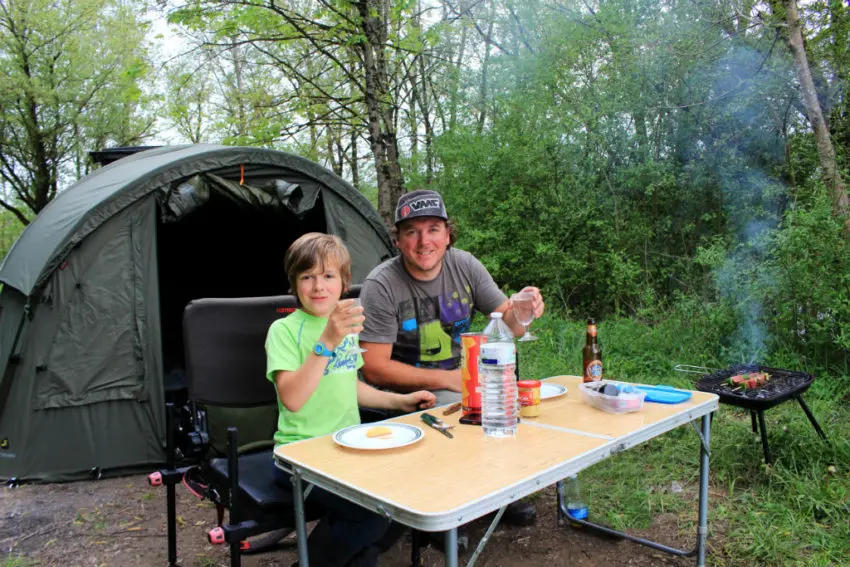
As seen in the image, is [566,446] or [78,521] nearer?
[566,446]

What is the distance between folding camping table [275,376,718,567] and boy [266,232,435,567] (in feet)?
0.86

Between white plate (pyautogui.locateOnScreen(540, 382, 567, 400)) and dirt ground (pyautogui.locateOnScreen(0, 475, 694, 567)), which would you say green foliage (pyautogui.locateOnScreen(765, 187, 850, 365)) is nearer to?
dirt ground (pyautogui.locateOnScreen(0, 475, 694, 567))

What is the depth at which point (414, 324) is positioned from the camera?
284 centimetres

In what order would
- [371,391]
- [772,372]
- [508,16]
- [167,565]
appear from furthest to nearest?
1. [508,16]
2. [772,372]
3. [167,565]
4. [371,391]

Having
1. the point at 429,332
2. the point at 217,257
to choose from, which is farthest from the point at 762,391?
the point at 217,257

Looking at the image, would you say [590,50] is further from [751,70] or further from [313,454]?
[313,454]

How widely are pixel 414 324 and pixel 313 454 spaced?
124 cm

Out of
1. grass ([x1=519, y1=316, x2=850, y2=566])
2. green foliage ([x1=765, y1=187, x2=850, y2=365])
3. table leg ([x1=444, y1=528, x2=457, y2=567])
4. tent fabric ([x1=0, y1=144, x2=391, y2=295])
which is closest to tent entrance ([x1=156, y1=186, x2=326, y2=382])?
tent fabric ([x1=0, y1=144, x2=391, y2=295])

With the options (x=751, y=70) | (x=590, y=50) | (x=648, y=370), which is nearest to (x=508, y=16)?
(x=590, y=50)

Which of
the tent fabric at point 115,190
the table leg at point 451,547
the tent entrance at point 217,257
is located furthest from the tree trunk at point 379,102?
the table leg at point 451,547

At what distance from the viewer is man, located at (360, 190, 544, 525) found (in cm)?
272

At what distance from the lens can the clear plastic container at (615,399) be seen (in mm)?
2023

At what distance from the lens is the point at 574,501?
10.2ft

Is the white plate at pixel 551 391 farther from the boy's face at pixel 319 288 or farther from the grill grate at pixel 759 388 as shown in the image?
Answer: the grill grate at pixel 759 388
